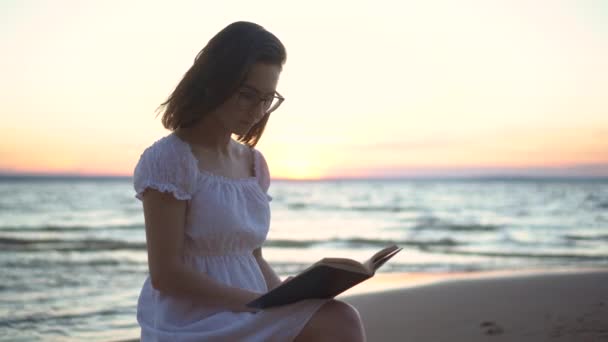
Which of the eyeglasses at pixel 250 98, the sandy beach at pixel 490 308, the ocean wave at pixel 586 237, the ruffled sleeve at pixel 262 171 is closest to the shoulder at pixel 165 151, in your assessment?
the eyeglasses at pixel 250 98

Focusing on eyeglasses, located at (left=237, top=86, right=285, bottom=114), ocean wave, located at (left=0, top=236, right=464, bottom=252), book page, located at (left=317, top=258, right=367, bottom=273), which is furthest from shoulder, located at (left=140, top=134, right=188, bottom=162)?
ocean wave, located at (left=0, top=236, right=464, bottom=252)

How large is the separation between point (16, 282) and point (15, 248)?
4909mm

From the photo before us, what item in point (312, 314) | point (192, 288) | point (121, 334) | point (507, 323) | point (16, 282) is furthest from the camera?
point (16, 282)

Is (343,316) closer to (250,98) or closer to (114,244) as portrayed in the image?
(250,98)

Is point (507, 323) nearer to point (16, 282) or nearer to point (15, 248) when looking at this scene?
point (16, 282)

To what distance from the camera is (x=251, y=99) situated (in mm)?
2471

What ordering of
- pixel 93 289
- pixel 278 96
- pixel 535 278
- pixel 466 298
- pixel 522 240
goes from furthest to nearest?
1. pixel 522 240
2. pixel 93 289
3. pixel 535 278
4. pixel 466 298
5. pixel 278 96

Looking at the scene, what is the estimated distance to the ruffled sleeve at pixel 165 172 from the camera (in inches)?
91.6

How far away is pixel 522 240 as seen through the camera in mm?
16109

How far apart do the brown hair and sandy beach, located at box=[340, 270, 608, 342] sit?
3440mm

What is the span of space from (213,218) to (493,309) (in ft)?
14.7

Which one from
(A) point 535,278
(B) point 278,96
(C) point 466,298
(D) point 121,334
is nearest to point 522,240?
(A) point 535,278

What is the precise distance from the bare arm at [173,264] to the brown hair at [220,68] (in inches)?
13.8

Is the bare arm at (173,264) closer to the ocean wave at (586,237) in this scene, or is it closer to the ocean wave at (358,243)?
the ocean wave at (358,243)
